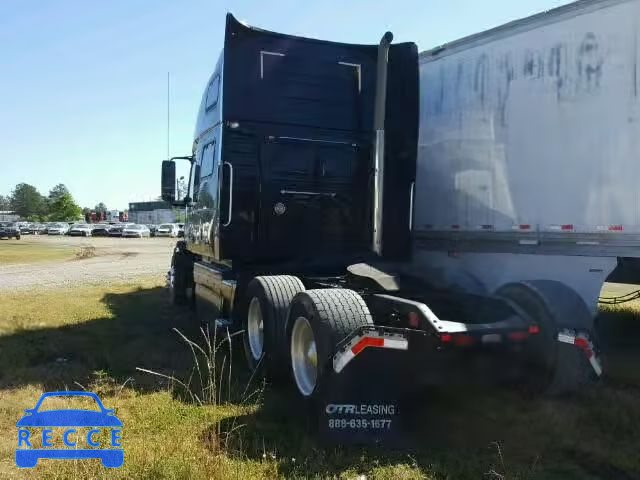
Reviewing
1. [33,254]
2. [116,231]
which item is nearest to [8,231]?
[116,231]

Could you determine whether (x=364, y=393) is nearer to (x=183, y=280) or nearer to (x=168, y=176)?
(x=168, y=176)

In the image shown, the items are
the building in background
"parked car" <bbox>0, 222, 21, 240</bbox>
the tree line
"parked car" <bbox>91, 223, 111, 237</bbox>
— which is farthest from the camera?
the tree line

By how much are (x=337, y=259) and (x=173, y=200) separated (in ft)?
11.9

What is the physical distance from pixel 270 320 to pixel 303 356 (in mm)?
558

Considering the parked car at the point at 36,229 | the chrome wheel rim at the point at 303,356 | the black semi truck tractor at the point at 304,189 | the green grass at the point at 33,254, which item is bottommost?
the green grass at the point at 33,254

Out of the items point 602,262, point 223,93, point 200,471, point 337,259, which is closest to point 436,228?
point 337,259

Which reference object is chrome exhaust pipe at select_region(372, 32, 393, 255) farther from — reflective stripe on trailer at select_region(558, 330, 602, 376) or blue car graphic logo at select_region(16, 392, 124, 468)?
blue car graphic logo at select_region(16, 392, 124, 468)

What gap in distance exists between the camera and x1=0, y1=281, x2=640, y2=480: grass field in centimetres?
339

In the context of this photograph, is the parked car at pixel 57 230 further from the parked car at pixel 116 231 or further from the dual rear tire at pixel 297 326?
the dual rear tire at pixel 297 326

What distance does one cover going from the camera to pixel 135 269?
1858 centimetres

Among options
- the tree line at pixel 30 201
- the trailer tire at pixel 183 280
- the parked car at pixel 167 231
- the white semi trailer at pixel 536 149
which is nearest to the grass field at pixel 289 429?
the white semi trailer at pixel 536 149

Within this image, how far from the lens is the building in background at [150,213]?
321 ft

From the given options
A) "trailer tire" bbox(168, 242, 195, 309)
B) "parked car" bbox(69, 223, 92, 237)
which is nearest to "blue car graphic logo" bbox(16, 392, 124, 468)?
"trailer tire" bbox(168, 242, 195, 309)

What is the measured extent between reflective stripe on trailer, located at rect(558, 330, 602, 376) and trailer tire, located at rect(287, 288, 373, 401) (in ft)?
4.45
